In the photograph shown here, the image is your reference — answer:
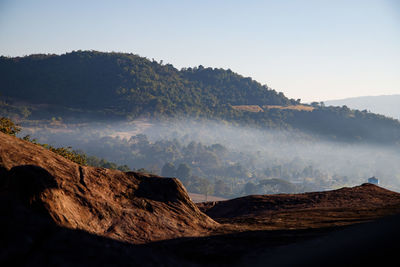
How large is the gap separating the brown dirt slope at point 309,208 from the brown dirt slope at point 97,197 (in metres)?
2.63

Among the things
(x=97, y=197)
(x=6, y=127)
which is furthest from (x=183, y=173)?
(x=97, y=197)

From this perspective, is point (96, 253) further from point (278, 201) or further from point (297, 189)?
point (297, 189)

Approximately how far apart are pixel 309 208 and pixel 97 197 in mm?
9340

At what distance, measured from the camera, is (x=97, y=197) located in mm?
10758

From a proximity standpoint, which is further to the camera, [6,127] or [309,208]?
[6,127]

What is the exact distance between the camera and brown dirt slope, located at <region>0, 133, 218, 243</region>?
29.3 ft

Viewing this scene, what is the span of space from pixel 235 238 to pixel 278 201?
869 cm

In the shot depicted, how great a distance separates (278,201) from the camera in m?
18.6

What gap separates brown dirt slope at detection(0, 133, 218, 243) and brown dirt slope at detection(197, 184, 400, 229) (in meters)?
2.63

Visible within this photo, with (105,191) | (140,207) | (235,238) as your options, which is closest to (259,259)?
(235,238)

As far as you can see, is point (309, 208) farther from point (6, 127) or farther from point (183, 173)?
point (183, 173)

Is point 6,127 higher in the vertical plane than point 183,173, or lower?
higher

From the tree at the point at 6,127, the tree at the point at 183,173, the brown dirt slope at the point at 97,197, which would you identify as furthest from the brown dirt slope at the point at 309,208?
the tree at the point at 183,173

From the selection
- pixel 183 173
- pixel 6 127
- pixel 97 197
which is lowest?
pixel 183 173
